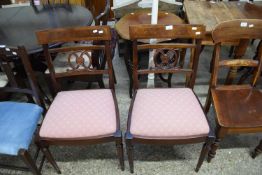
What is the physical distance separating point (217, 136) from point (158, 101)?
400mm

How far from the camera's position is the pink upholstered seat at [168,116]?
1.14 meters

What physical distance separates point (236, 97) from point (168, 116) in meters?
0.50

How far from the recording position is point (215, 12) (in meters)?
1.83

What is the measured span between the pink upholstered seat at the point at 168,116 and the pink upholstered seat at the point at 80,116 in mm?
155

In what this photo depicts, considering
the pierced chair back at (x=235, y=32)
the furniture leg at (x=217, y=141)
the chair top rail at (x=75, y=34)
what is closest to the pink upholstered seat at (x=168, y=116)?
the furniture leg at (x=217, y=141)

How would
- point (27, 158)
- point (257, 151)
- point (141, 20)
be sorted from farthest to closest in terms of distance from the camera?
point (141, 20), point (257, 151), point (27, 158)

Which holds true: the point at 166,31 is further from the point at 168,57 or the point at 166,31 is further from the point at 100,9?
the point at 100,9

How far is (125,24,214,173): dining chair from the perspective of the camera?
1.15m

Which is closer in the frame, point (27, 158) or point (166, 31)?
point (27, 158)

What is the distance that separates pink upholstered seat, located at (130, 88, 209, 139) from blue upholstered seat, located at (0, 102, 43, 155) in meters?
0.57

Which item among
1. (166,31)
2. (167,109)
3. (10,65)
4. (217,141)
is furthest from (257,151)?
(10,65)

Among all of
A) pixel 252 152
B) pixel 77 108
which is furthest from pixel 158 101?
pixel 252 152

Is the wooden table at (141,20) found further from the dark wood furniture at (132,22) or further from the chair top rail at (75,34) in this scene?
the chair top rail at (75,34)

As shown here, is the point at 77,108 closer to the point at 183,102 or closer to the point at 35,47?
the point at 35,47
